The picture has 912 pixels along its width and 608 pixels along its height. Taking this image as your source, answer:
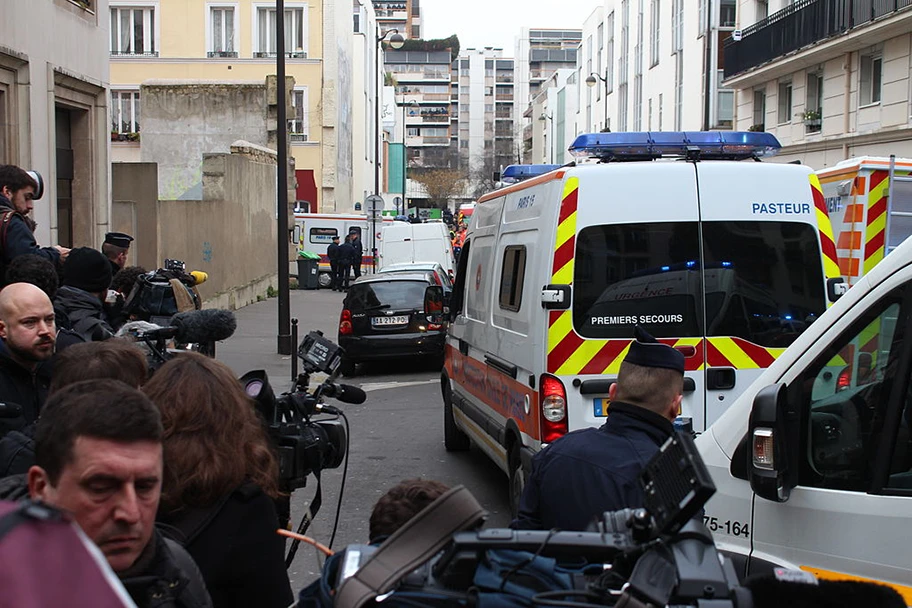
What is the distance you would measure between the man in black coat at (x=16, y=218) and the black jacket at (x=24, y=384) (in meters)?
2.51

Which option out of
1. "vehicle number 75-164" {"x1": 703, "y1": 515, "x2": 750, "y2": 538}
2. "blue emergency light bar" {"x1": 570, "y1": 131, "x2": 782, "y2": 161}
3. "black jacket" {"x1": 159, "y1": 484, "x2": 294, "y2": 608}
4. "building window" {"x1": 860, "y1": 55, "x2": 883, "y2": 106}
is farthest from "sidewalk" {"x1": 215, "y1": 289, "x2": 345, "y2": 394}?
"building window" {"x1": 860, "y1": 55, "x2": 883, "y2": 106}

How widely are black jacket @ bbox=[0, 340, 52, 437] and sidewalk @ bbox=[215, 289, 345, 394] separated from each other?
28.0 ft

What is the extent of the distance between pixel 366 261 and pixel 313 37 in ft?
46.6

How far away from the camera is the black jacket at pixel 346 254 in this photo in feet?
107

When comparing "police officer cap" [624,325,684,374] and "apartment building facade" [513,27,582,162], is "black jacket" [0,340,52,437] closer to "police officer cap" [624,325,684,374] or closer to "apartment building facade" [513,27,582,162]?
"police officer cap" [624,325,684,374]

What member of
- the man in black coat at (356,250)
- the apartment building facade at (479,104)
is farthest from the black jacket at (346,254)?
the apartment building facade at (479,104)

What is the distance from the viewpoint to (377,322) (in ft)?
52.5

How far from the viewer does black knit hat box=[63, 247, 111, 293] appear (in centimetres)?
648

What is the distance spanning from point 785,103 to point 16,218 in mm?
29846

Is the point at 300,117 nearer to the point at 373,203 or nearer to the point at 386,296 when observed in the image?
the point at 373,203

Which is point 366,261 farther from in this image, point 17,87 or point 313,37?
point 17,87

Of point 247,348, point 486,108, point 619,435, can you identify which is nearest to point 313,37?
point 247,348

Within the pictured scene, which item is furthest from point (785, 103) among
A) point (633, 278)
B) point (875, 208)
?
point (633, 278)

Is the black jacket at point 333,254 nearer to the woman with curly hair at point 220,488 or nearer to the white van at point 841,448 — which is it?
the white van at point 841,448
